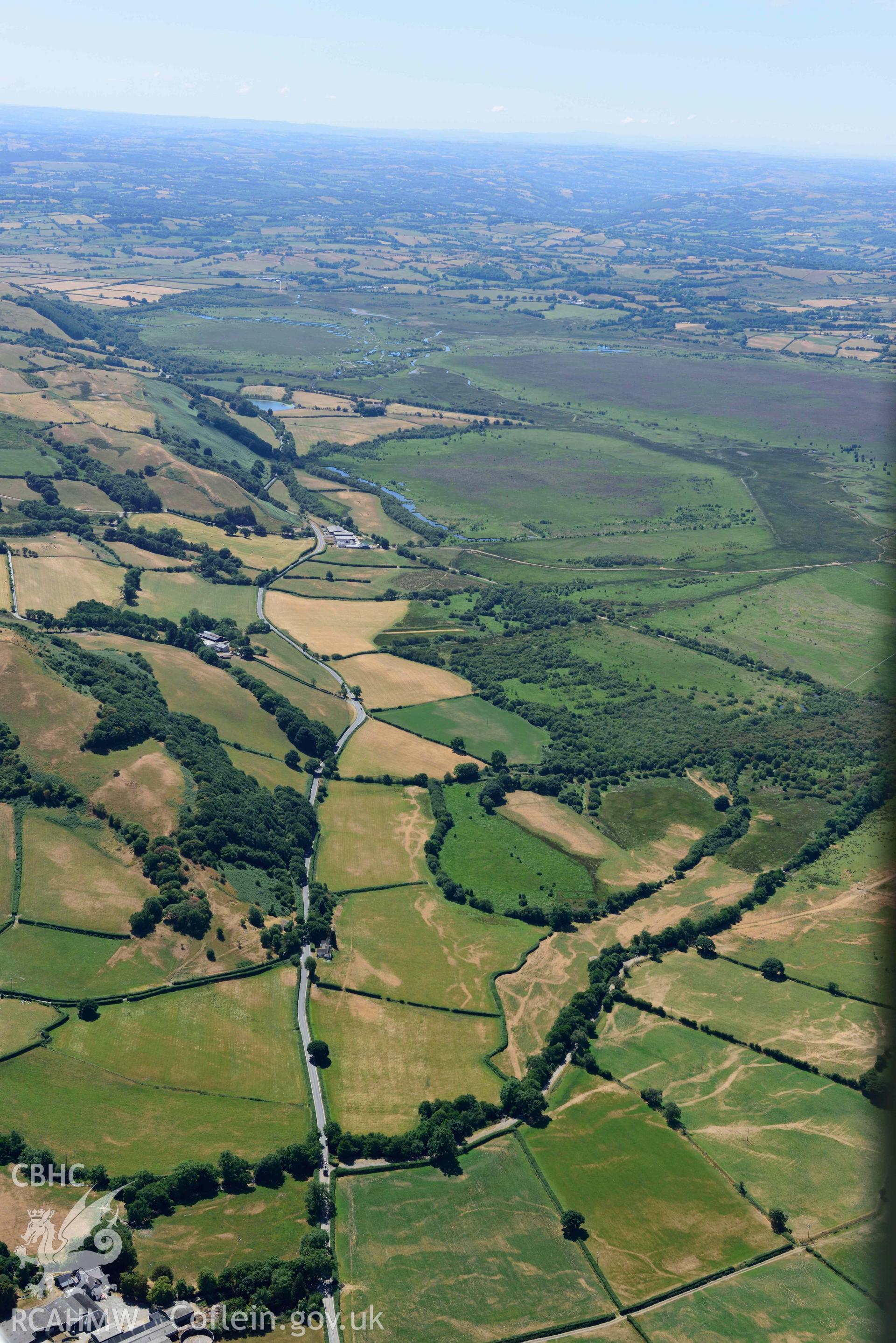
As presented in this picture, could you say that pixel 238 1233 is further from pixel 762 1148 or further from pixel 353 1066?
pixel 762 1148

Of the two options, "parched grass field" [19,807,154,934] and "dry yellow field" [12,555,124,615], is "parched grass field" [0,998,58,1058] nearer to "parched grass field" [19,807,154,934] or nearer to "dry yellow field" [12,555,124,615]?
"parched grass field" [19,807,154,934]

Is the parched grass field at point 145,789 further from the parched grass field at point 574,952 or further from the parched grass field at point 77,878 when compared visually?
the parched grass field at point 574,952

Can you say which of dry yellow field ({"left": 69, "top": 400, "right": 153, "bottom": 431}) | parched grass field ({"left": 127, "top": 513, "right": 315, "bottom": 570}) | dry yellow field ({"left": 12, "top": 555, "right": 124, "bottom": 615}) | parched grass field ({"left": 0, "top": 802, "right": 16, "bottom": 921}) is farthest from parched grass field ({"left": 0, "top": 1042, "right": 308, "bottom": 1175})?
dry yellow field ({"left": 69, "top": 400, "right": 153, "bottom": 431})

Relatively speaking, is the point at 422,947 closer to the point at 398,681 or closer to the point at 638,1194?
the point at 638,1194

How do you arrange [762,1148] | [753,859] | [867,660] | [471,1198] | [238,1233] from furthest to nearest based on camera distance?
[867,660], [753,859], [762,1148], [471,1198], [238,1233]

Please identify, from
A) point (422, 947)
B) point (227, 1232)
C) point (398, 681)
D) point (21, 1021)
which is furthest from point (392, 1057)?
point (398, 681)

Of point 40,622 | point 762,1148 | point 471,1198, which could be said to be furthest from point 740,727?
point 40,622

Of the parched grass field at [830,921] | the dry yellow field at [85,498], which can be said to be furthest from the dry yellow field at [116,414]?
the parched grass field at [830,921]

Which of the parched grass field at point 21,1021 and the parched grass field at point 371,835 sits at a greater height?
the parched grass field at point 21,1021
